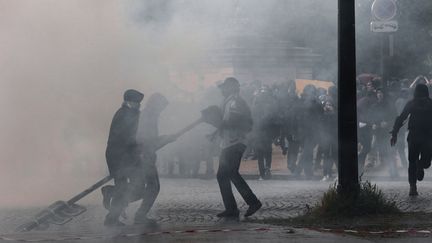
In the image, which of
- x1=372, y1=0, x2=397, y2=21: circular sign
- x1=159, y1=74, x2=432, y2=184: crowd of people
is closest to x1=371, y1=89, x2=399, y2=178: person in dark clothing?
x1=159, y1=74, x2=432, y2=184: crowd of people

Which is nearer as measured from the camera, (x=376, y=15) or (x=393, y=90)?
(x=376, y=15)

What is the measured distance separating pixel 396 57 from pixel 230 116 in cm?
440

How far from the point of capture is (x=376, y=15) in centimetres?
1148

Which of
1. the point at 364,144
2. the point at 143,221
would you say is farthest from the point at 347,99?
the point at 364,144

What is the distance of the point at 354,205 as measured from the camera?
381 inches

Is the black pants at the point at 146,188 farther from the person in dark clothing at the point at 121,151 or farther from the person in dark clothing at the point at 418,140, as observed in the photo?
the person in dark clothing at the point at 418,140

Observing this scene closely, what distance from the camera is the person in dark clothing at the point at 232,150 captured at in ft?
34.0

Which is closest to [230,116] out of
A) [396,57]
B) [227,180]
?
[227,180]

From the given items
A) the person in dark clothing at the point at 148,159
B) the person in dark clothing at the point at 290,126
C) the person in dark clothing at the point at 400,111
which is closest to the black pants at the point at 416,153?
the person in dark clothing at the point at 290,126

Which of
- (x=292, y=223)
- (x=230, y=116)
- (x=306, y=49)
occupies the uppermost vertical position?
(x=306, y=49)

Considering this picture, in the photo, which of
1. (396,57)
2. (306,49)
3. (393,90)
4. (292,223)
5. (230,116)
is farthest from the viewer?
(393,90)

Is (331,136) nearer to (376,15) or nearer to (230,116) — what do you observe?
(376,15)

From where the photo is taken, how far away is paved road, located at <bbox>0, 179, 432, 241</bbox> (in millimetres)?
10086

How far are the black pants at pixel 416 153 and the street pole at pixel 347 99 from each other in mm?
2823
